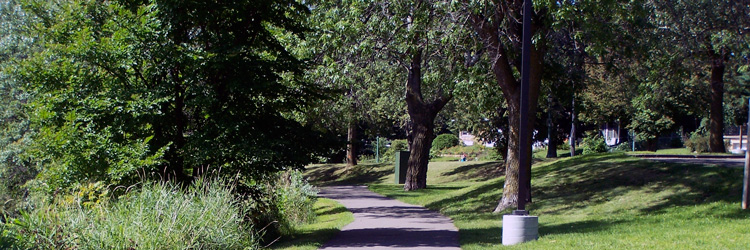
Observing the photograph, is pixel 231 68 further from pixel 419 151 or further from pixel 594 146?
pixel 594 146

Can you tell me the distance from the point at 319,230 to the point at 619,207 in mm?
6941

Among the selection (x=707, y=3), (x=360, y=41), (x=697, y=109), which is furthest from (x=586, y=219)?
(x=697, y=109)

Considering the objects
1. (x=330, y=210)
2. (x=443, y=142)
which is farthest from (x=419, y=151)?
(x=443, y=142)

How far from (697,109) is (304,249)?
42071mm

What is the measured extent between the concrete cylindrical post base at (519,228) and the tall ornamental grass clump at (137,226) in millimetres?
4233

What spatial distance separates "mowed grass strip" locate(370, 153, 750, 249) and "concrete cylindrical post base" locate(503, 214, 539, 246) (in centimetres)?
27

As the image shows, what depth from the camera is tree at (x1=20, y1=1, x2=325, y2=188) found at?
11.5 m

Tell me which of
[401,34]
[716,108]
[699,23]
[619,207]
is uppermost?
[699,23]

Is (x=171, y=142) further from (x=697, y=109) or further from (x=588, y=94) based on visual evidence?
(x=697, y=109)

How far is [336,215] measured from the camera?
19.8 meters

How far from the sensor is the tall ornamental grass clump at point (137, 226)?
28.6 ft

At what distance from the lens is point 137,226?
905 centimetres

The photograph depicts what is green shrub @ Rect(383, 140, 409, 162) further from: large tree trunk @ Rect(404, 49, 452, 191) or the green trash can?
large tree trunk @ Rect(404, 49, 452, 191)

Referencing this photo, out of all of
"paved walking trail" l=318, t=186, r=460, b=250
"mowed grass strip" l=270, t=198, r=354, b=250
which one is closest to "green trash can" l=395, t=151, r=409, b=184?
"paved walking trail" l=318, t=186, r=460, b=250
